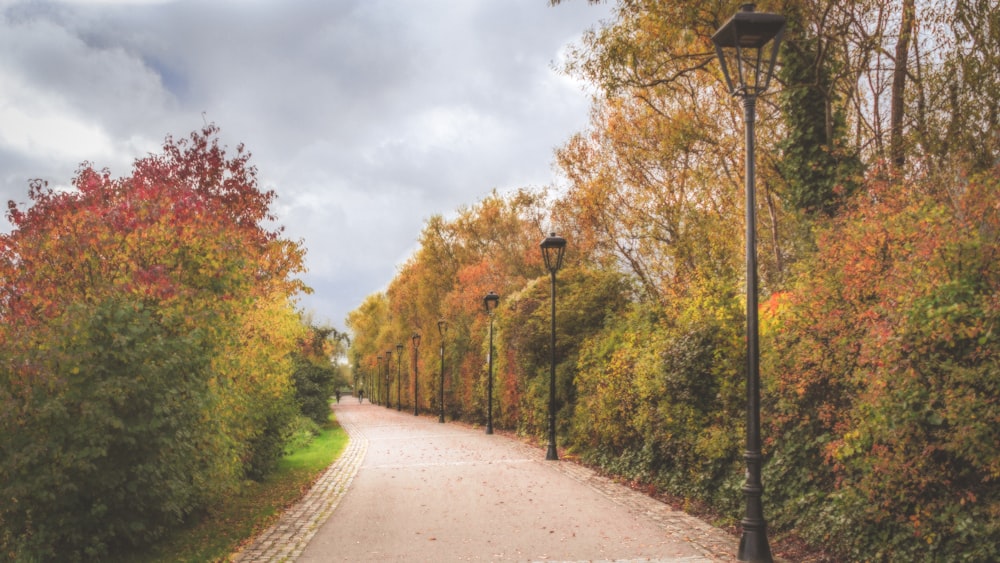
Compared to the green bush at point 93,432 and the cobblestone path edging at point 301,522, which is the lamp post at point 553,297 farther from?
the green bush at point 93,432

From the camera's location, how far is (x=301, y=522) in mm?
9133

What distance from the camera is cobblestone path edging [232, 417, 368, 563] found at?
741 cm

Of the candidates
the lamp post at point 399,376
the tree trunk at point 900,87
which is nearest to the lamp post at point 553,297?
the tree trunk at point 900,87

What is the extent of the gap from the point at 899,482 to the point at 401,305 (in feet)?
161

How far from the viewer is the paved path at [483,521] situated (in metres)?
7.27

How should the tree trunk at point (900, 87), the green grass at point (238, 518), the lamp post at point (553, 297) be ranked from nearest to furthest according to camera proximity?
the green grass at point (238, 518), the tree trunk at point (900, 87), the lamp post at point (553, 297)

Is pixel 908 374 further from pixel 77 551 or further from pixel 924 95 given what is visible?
pixel 924 95

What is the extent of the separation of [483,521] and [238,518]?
334 cm

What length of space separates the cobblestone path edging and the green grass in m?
0.18

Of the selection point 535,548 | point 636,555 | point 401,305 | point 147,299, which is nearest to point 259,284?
point 147,299

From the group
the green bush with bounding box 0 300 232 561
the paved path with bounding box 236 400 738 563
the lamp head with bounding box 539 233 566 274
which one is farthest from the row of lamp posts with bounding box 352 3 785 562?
the lamp head with bounding box 539 233 566 274

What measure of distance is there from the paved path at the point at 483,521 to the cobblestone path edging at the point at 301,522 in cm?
2

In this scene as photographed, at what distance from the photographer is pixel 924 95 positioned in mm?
11688

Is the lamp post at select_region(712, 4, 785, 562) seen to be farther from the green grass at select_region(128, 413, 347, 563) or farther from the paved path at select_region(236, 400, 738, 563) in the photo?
the green grass at select_region(128, 413, 347, 563)
